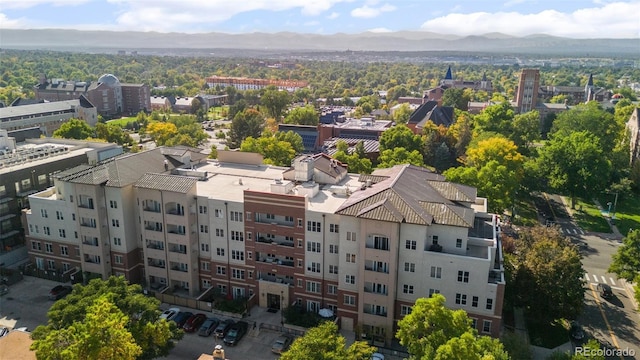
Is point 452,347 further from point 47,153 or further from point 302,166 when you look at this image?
point 47,153

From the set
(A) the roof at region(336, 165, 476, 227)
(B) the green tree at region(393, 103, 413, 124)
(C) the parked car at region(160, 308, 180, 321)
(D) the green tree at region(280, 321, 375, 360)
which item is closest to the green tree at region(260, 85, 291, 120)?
(B) the green tree at region(393, 103, 413, 124)

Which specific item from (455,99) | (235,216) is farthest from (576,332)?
(455,99)

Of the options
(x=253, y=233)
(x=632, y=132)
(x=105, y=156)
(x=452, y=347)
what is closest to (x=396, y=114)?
(x=632, y=132)

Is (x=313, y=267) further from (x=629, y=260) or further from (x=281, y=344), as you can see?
(x=629, y=260)

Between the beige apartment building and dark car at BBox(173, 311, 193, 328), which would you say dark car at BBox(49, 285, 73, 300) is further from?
dark car at BBox(173, 311, 193, 328)

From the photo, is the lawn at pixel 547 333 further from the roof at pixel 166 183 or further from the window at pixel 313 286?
the roof at pixel 166 183

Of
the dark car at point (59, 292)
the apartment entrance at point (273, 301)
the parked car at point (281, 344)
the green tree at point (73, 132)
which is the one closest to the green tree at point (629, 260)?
the parked car at point (281, 344)
